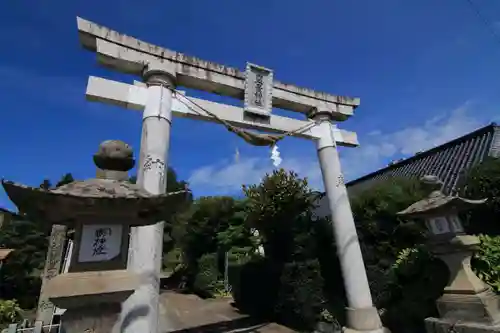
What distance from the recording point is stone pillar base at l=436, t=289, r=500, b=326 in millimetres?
4152

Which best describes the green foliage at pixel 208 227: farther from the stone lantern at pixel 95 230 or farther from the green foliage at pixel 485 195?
the stone lantern at pixel 95 230

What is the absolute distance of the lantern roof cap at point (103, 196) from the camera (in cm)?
222

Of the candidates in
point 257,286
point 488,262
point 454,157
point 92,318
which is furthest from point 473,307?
point 454,157

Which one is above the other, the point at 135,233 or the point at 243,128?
the point at 243,128

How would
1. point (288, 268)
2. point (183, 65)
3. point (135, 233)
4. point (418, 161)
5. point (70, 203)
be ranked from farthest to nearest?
point (418, 161)
point (288, 268)
point (183, 65)
point (135, 233)
point (70, 203)

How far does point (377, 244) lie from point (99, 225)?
6961 millimetres

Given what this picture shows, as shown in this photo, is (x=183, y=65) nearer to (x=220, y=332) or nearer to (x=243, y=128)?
(x=243, y=128)

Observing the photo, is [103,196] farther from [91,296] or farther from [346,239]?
[346,239]

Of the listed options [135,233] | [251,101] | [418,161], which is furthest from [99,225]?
[418,161]

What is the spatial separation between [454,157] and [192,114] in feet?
30.3

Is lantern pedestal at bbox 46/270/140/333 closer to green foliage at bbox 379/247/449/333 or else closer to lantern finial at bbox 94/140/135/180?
lantern finial at bbox 94/140/135/180

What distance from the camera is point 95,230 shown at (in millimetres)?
2557

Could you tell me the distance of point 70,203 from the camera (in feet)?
7.56

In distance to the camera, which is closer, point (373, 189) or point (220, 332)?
point (220, 332)
